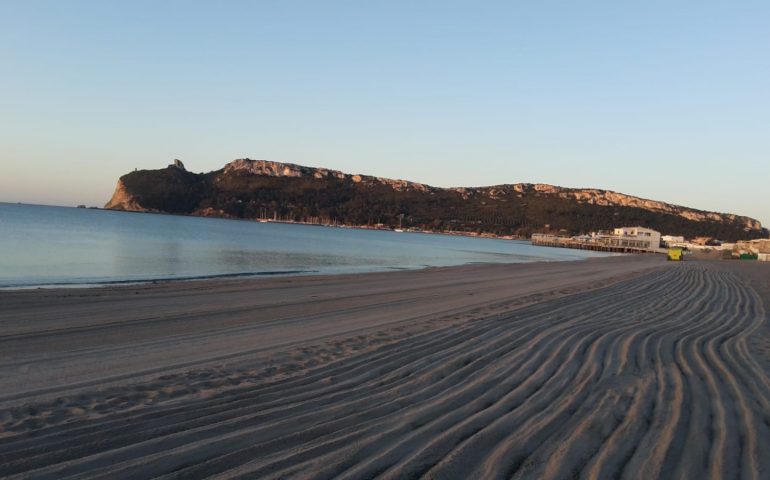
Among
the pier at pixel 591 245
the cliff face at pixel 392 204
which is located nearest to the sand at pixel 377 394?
the pier at pixel 591 245

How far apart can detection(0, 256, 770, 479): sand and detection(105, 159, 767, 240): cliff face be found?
13988cm

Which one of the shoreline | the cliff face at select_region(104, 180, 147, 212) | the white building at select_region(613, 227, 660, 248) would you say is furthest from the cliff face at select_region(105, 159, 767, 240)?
the shoreline

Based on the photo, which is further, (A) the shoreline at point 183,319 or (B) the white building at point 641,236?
(B) the white building at point 641,236

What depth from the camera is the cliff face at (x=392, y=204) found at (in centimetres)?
14988

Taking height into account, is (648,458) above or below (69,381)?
above

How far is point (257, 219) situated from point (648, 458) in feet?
514

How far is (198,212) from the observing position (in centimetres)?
15562

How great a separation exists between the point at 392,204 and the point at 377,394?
17111 cm

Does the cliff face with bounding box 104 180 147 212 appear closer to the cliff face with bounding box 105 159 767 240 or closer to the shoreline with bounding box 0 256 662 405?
the cliff face with bounding box 105 159 767 240

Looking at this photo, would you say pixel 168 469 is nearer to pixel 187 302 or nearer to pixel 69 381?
pixel 69 381

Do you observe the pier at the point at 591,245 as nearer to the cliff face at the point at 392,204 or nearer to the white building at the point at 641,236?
the white building at the point at 641,236

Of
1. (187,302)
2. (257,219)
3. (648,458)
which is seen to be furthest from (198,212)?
(648,458)

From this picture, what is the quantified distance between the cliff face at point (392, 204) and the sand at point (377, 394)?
459ft

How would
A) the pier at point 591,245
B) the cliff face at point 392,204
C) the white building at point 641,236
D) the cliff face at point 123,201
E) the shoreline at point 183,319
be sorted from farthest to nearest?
the cliff face at point 123,201
the cliff face at point 392,204
the white building at point 641,236
the pier at point 591,245
the shoreline at point 183,319
